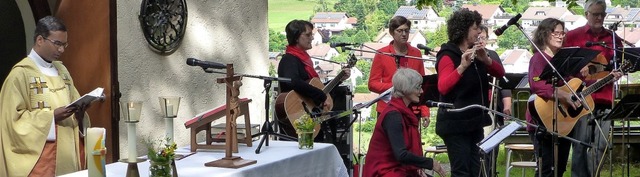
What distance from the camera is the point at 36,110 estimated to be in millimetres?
7559

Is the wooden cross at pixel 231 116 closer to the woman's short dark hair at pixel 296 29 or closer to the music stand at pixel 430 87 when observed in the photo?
the woman's short dark hair at pixel 296 29

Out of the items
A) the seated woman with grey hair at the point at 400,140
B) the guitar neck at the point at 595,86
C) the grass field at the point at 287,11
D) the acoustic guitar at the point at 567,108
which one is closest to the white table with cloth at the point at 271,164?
the seated woman with grey hair at the point at 400,140

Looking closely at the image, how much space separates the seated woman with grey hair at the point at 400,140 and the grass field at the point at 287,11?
5.93 meters

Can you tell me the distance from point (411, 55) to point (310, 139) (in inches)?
120

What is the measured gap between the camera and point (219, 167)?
7.13 meters

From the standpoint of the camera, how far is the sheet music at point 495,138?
7.88m

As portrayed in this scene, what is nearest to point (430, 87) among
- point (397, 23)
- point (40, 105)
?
point (397, 23)

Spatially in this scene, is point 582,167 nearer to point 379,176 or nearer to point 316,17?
point 379,176

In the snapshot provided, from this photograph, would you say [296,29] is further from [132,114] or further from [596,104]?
[132,114]

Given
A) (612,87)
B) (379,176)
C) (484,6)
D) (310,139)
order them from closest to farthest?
(379,176) < (310,139) < (612,87) < (484,6)

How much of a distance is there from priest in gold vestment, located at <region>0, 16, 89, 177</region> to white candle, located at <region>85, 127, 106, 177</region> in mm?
1321

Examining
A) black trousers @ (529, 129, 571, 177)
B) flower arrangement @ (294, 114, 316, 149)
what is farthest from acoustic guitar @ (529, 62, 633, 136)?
flower arrangement @ (294, 114, 316, 149)

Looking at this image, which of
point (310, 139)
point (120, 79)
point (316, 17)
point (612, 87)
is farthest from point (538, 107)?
point (316, 17)

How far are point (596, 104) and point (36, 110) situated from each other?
16.6 ft
